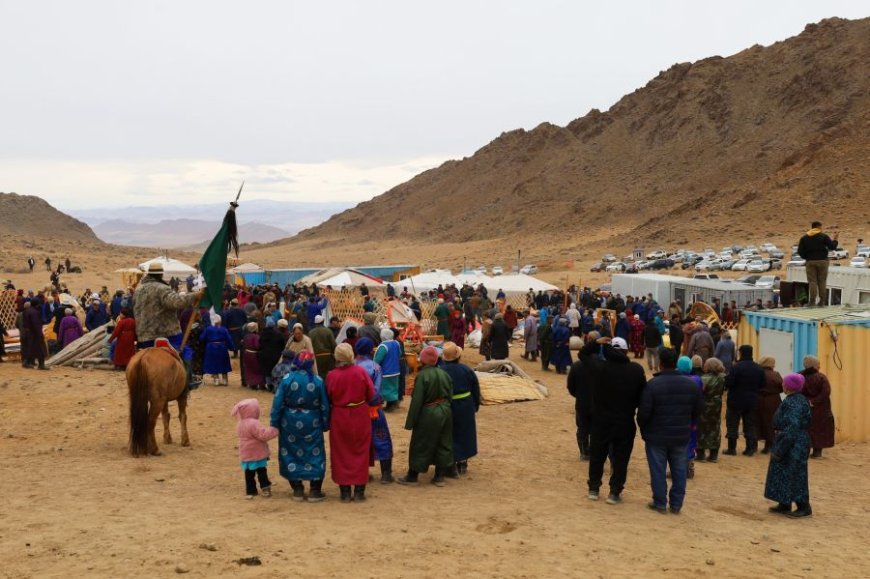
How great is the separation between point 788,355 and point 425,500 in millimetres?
6941

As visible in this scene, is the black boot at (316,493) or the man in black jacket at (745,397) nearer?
the black boot at (316,493)

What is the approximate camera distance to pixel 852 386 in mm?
11117

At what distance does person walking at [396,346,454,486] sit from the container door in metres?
6.29

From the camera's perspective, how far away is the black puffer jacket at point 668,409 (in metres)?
7.17

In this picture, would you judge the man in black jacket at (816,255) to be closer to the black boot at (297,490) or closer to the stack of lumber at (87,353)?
the black boot at (297,490)

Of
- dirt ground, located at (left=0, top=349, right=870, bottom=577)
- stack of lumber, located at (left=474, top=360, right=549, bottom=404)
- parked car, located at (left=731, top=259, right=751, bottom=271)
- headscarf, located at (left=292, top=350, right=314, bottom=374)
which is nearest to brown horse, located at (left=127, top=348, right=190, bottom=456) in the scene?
dirt ground, located at (left=0, top=349, right=870, bottom=577)

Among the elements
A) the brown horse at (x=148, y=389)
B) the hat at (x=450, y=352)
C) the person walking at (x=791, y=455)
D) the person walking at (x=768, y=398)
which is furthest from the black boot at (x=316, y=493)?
the person walking at (x=768, y=398)

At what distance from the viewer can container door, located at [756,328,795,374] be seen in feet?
40.2

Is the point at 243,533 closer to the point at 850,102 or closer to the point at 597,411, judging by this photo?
the point at 597,411

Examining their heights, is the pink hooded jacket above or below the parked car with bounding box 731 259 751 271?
below

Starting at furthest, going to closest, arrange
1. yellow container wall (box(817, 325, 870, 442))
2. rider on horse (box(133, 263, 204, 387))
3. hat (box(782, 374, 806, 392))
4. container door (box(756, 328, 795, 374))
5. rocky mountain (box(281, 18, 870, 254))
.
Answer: rocky mountain (box(281, 18, 870, 254)) → container door (box(756, 328, 795, 374)) → yellow container wall (box(817, 325, 870, 442)) → rider on horse (box(133, 263, 204, 387)) → hat (box(782, 374, 806, 392))

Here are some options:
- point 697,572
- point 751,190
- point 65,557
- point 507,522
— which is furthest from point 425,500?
point 751,190

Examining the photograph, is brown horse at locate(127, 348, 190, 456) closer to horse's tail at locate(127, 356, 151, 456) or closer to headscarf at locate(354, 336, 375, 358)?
horse's tail at locate(127, 356, 151, 456)

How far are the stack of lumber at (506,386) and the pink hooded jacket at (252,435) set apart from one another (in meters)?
6.18
